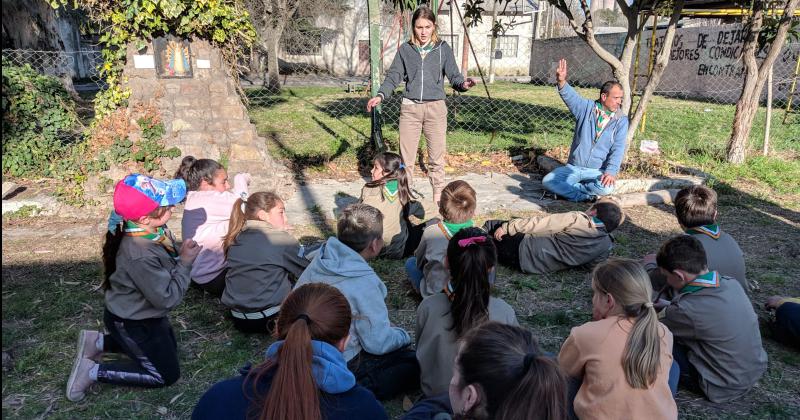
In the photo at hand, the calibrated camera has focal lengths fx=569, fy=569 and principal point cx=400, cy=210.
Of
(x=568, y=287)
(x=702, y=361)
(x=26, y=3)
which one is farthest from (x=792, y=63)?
(x=26, y=3)

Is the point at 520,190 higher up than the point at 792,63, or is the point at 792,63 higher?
the point at 792,63

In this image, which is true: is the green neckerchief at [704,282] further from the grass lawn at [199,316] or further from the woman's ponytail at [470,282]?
the woman's ponytail at [470,282]

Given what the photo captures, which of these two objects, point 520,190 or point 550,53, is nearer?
point 520,190

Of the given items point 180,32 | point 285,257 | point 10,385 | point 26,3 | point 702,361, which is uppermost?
point 26,3

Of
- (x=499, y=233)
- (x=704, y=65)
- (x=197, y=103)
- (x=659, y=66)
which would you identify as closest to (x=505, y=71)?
(x=704, y=65)

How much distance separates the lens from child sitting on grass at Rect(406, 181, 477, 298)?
3742 millimetres

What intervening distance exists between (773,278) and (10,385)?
5.23 meters

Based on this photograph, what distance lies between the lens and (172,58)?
621cm

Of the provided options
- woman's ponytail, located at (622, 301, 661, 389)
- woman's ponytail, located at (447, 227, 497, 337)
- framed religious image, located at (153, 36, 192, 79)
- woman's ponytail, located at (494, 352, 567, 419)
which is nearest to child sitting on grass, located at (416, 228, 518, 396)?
woman's ponytail, located at (447, 227, 497, 337)

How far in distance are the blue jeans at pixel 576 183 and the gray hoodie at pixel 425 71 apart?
153 centimetres

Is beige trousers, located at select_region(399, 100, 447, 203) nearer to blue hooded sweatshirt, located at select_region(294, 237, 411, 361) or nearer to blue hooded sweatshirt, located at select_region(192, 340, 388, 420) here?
blue hooded sweatshirt, located at select_region(294, 237, 411, 361)

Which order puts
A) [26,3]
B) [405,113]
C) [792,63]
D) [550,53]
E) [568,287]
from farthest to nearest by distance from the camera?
[550,53] → [26,3] → [792,63] → [405,113] → [568,287]

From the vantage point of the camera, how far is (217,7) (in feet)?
19.9

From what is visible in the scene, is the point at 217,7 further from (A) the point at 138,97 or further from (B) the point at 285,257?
(B) the point at 285,257
